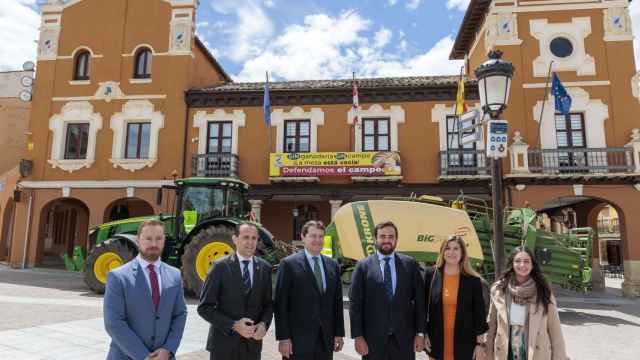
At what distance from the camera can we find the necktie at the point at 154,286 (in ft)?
10.5

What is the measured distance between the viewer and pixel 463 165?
16.8 metres

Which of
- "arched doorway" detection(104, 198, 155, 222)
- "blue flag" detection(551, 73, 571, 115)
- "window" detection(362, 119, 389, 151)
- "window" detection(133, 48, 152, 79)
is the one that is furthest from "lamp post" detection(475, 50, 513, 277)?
"arched doorway" detection(104, 198, 155, 222)

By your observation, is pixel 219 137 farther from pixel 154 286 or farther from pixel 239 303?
pixel 154 286

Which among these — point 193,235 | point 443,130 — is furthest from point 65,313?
point 443,130

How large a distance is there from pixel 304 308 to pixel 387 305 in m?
0.77

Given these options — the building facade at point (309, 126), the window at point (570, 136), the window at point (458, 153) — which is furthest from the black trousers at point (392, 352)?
the window at point (570, 136)

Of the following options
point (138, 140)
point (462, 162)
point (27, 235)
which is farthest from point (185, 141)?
point (462, 162)

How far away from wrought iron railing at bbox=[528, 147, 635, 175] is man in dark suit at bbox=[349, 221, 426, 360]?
13896mm

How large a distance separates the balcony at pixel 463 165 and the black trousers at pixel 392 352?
43.3 ft

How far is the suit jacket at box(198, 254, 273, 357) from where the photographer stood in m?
3.60

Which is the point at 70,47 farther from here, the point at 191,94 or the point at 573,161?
the point at 573,161

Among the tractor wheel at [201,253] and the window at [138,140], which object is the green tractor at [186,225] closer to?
the tractor wheel at [201,253]

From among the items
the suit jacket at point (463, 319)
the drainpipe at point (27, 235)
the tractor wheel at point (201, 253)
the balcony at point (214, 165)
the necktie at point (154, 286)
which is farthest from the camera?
the drainpipe at point (27, 235)

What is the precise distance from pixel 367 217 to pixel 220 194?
163 inches
